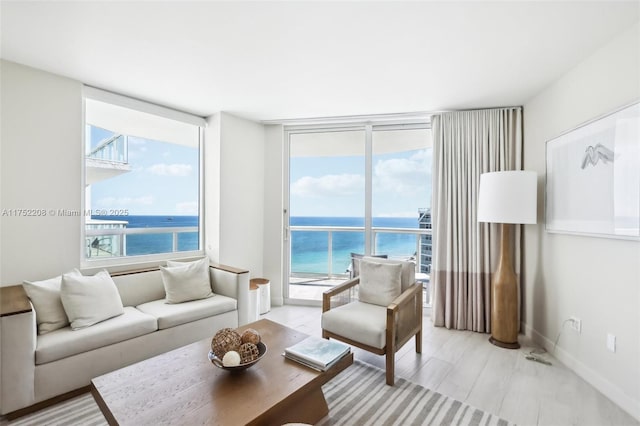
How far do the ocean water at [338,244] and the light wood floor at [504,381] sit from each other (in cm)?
120

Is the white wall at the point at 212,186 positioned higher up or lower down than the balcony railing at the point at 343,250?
higher up

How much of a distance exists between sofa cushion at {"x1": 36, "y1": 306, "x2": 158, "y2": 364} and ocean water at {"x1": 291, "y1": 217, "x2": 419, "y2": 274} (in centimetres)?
216

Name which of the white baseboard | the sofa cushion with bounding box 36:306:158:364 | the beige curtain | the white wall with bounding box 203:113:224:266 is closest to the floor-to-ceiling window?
the beige curtain

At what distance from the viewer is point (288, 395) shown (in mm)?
1472

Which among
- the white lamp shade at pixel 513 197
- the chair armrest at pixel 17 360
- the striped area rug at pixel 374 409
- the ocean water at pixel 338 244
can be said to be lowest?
the striped area rug at pixel 374 409

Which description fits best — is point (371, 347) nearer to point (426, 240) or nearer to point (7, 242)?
point (426, 240)

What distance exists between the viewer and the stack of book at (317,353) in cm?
171

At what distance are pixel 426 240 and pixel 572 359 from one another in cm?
180

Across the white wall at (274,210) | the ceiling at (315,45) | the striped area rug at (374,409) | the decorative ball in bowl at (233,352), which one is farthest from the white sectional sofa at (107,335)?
the ceiling at (315,45)

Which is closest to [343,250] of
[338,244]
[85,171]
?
[338,244]

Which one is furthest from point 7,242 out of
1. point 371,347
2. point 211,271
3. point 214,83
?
point 371,347

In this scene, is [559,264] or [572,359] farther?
[559,264]

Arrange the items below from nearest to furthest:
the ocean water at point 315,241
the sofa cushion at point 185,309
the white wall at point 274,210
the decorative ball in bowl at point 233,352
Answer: the decorative ball in bowl at point 233,352
the sofa cushion at point 185,309
the ocean water at point 315,241
the white wall at point 274,210

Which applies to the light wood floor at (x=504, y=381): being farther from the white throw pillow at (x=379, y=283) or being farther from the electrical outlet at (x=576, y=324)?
the white throw pillow at (x=379, y=283)
